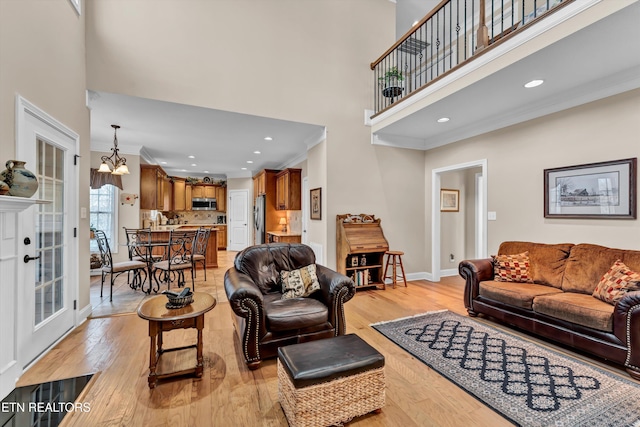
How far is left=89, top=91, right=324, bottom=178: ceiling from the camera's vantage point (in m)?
4.03

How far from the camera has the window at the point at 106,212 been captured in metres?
5.83

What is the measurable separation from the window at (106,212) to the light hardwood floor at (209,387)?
329cm

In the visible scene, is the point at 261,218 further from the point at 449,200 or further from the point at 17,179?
the point at 17,179

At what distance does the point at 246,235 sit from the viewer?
9359mm

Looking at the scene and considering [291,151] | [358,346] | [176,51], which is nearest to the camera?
[358,346]

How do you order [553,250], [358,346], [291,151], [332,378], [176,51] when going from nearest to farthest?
[332,378], [358,346], [553,250], [176,51], [291,151]

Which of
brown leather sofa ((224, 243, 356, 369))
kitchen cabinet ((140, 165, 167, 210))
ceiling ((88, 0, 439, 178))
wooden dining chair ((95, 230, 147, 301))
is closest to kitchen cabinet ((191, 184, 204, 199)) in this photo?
ceiling ((88, 0, 439, 178))

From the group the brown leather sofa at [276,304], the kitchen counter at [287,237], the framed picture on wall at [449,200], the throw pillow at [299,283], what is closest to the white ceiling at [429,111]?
the framed picture on wall at [449,200]

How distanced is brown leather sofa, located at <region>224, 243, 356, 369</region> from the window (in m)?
4.64

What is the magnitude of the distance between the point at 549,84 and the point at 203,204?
9.24 meters

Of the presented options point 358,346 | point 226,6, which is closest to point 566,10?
point 358,346

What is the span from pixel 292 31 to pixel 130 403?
4932 mm

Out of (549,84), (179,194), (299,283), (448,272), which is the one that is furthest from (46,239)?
(179,194)

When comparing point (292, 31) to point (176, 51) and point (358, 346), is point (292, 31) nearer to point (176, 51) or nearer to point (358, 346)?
point (176, 51)
